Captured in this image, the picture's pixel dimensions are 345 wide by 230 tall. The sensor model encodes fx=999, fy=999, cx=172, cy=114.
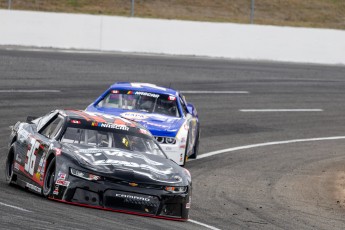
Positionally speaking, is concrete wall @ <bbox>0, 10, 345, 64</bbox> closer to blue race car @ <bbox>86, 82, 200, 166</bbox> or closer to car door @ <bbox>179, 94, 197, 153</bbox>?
blue race car @ <bbox>86, 82, 200, 166</bbox>

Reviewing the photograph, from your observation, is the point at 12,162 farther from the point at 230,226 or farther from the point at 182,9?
the point at 182,9

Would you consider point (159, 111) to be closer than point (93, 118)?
No

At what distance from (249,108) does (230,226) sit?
13.6 meters

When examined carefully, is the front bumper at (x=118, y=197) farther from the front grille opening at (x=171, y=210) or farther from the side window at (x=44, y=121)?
the side window at (x=44, y=121)

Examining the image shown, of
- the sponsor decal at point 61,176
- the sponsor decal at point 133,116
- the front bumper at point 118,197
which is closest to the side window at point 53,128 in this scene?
the sponsor decal at point 61,176

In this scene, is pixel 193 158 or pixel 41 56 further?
pixel 41 56

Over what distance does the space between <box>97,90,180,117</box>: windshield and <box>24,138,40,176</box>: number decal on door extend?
4.65m

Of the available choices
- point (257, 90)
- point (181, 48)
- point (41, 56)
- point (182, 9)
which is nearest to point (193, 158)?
point (257, 90)

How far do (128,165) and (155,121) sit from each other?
4934mm

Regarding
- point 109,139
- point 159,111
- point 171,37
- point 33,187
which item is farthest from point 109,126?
point 171,37

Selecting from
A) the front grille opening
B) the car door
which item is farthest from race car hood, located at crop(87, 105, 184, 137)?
the front grille opening

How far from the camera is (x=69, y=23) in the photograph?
1200 inches

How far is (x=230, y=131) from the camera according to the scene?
21.2 metres

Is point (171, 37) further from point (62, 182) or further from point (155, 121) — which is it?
point (62, 182)
